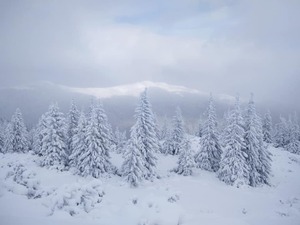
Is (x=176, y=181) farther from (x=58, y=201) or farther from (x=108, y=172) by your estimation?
(x=58, y=201)

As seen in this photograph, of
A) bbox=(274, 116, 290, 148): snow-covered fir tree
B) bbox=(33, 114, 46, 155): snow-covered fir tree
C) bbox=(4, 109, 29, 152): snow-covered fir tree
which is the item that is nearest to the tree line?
bbox=(33, 114, 46, 155): snow-covered fir tree

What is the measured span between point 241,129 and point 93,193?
102 ft

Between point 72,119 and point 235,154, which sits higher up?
point 72,119

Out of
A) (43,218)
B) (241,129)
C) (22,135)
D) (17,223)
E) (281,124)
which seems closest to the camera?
(17,223)

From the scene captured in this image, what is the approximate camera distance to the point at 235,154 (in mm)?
40031

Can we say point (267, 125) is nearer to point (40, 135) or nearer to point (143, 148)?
point (143, 148)

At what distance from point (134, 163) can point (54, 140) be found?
14.4 metres

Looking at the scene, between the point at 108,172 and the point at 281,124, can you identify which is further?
the point at 281,124

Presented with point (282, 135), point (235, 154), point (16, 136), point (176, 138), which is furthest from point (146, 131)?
point (282, 135)

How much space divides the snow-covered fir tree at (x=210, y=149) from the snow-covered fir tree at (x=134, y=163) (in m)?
12.8

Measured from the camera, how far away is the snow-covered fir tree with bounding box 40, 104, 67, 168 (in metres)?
41.2

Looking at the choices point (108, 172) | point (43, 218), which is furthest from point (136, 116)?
point (43, 218)

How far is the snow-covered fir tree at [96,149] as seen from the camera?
38812 millimetres

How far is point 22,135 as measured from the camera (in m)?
57.2
